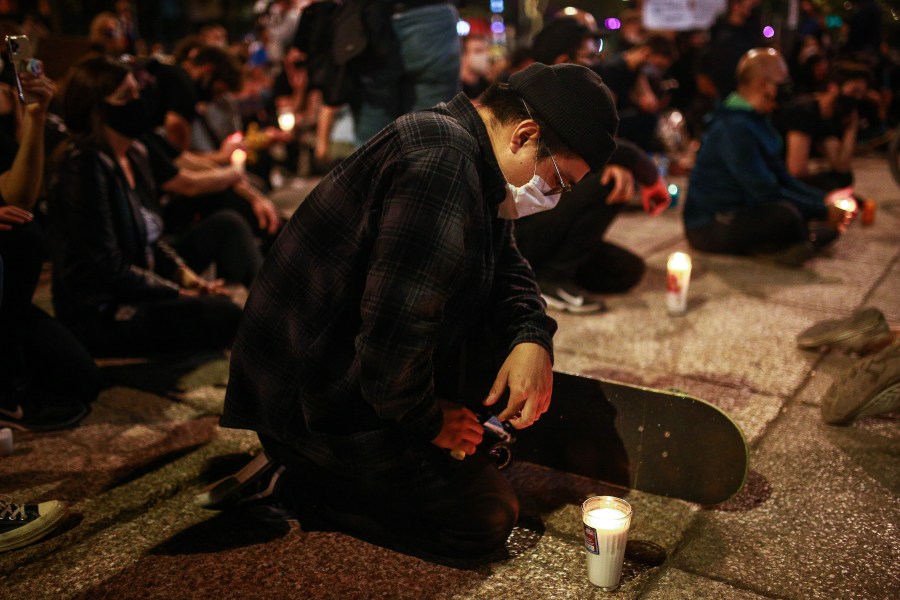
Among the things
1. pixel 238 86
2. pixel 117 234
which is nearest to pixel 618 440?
pixel 117 234

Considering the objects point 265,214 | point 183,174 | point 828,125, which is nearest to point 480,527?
point 265,214

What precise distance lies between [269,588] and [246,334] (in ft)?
2.46

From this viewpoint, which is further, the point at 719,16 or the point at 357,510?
the point at 719,16

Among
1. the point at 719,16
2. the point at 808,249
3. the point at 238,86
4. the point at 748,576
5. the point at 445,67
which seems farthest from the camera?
the point at 719,16

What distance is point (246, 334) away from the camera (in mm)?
2570

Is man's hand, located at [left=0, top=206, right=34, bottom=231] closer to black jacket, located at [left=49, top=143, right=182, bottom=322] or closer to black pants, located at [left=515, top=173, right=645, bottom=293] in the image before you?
black jacket, located at [left=49, top=143, right=182, bottom=322]

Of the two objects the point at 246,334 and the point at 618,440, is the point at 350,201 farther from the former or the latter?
the point at 618,440

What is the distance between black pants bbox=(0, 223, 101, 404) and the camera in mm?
3367

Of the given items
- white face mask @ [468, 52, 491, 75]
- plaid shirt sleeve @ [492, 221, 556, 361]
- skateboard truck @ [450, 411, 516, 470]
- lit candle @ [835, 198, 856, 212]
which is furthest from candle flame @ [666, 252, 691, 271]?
white face mask @ [468, 52, 491, 75]

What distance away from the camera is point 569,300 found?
15.9 feet

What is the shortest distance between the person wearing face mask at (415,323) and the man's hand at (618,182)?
2.03 metres

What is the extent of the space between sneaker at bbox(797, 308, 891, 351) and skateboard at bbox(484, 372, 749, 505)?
1.65m

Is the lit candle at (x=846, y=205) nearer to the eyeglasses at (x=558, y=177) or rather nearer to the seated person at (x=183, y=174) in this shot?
the seated person at (x=183, y=174)

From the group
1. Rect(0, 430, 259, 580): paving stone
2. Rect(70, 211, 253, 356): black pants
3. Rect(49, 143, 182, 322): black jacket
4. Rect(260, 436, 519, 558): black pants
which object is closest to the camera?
Rect(260, 436, 519, 558): black pants
